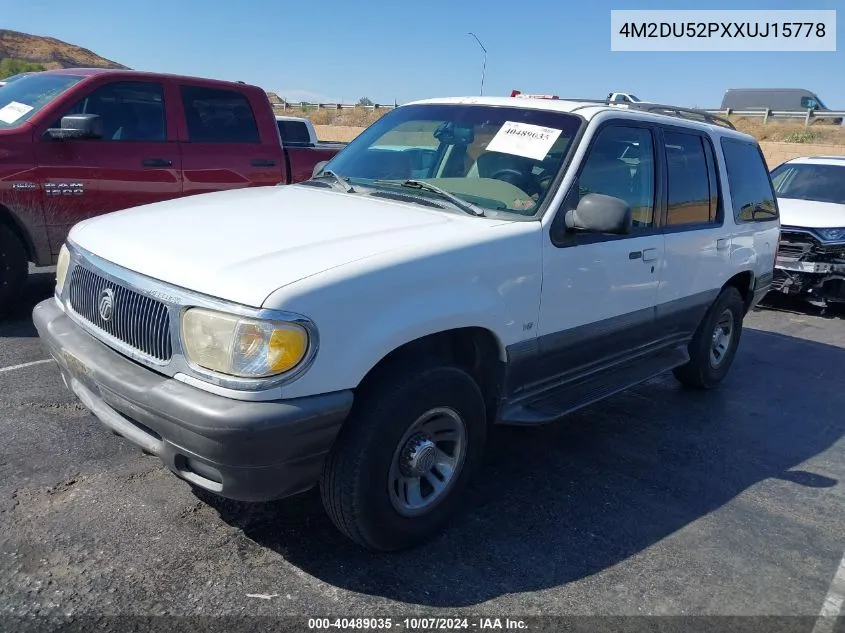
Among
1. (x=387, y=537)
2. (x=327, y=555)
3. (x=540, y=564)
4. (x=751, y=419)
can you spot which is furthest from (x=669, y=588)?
(x=751, y=419)

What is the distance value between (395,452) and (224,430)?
0.74 meters

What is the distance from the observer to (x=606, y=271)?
3879mm

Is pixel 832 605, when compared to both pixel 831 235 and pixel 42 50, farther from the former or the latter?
pixel 42 50

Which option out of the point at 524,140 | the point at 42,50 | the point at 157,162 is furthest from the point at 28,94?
the point at 42,50

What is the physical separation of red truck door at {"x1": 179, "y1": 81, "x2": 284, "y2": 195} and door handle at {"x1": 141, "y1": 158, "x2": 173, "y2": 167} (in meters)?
0.14

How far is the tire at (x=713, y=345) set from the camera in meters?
5.32

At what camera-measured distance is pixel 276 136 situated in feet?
23.8

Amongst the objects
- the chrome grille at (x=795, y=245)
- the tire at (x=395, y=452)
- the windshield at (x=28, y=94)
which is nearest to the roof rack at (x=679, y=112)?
the tire at (x=395, y=452)

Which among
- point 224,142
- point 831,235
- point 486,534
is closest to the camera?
point 486,534

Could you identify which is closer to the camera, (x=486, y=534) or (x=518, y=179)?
(x=486, y=534)

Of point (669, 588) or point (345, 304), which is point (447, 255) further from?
point (669, 588)

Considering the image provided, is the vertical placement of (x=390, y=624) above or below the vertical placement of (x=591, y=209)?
below

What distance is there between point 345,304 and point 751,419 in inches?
145

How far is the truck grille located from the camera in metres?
2.75
